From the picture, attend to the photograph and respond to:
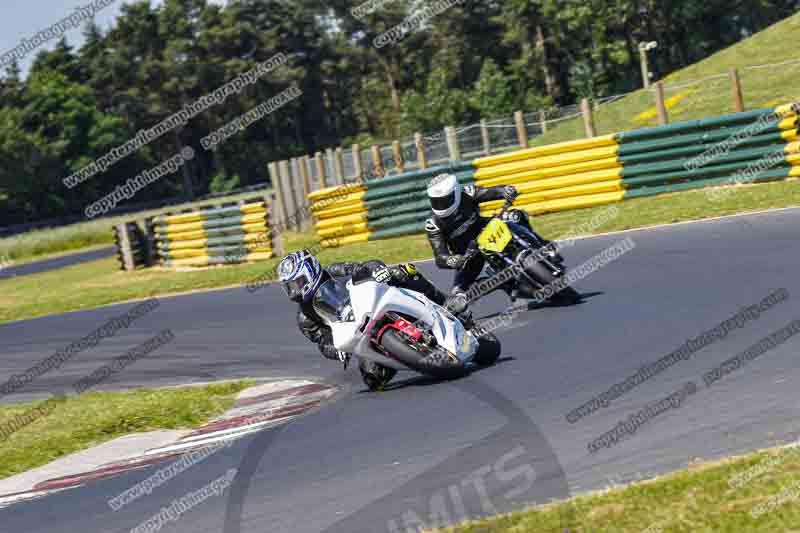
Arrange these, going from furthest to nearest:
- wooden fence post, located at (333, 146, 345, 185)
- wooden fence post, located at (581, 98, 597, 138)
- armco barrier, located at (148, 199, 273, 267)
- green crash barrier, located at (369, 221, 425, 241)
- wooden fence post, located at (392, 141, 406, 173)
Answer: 1. wooden fence post, located at (333, 146, 345, 185)
2. wooden fence post, located at (392, 141, 406, 173)
3. armco barrier, located at (148, 199, 273, 267)
4. green crash barrier, located at (369, 221, 425, 241)
5. wooden fence post, located at (581, 98, 597, 138)

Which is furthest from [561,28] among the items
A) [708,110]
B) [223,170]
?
[708,110]

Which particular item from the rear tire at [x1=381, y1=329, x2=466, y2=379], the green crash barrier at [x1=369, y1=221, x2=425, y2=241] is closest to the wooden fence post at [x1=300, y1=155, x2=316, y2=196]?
the green crash barrier at [x1=369, y1=221, x2=425, y2=241]

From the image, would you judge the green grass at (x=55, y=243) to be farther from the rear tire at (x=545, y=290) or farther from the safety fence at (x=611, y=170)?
the rear tire at (x=545, y=290)

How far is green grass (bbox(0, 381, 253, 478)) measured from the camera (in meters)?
11.5

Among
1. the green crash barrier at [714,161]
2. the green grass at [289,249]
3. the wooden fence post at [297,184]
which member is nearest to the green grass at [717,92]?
the wooden fence post at [297,184]

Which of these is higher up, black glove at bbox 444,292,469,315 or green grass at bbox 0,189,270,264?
black glove at bbox 444,292,469,315

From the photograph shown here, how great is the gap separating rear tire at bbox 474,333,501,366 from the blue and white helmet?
157cm

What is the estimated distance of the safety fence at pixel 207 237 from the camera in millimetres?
25891

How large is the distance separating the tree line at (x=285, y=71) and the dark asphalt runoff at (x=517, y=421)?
53.5 m

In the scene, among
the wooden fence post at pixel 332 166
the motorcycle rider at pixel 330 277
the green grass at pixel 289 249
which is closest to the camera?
the motorcycle rider at pixel 330 277

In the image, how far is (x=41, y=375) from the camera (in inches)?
636

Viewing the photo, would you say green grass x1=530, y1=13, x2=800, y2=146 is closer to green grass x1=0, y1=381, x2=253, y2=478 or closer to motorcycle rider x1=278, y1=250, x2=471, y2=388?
green grass x1=0, y1=381, x2=253, y2=478

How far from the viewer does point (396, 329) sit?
32.7 feet

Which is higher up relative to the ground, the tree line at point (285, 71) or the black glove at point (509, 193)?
the tree line at point (285, 71)
